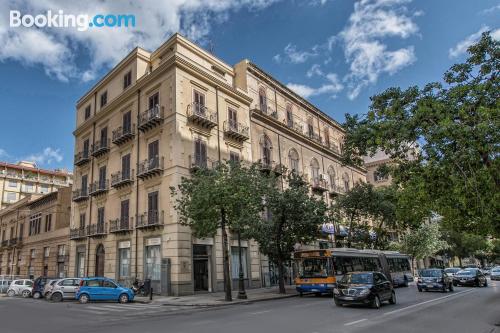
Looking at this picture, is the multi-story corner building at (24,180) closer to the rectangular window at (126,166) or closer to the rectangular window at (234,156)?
the rectangular window at (126,166)

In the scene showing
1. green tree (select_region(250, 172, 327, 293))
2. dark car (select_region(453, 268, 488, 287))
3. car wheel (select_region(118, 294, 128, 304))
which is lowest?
dark car (select_region(453, 268, 488, 287))

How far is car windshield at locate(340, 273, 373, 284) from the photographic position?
54.4ft

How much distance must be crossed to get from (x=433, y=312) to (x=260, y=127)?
23.6 meters

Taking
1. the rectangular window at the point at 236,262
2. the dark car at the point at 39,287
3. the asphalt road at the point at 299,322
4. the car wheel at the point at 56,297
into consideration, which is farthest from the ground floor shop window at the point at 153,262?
the asphalt road at the point at 299,322

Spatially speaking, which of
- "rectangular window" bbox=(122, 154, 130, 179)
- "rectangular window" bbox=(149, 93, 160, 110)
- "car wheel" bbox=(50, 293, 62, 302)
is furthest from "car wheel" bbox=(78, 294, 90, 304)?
"rectangular window" bbox=(149, 93, 160, 110)

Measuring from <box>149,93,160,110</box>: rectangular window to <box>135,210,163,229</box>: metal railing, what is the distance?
328 inches

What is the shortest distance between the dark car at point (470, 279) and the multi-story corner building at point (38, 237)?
3540 centimetres

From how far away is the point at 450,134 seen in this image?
10.7 metres

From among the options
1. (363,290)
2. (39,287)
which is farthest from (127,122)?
(363,290)

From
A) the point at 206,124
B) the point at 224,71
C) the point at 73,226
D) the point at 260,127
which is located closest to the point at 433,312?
the point at 206,124

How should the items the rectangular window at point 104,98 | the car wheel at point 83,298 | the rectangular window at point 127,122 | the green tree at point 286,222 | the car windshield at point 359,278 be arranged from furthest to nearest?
1. the rectangular window at point 104,98
2. the rectangular window at point 127,122
3. the green tree at point 286,222
4. the car wheel at point 83,298
5. the car windshield at point 359,278

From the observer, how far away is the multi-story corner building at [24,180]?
73750 millimetres

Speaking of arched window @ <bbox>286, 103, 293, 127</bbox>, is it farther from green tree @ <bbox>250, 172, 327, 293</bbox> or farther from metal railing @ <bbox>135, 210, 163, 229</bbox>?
metal railing @ <bbox>135, 210, 163, 229</bbox>

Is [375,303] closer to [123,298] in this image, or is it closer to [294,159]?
[123,298]
